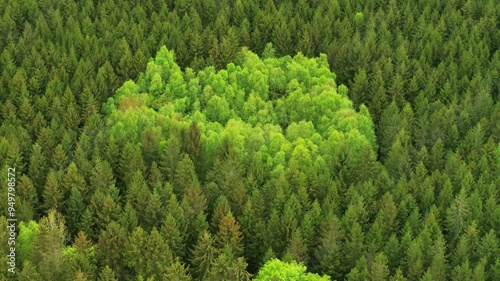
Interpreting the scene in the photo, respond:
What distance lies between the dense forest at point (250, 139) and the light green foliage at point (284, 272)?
0.67ft

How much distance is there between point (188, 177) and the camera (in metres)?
93.6

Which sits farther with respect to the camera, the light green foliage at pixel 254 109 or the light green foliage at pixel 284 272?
the light green foliage at pixel 254 109

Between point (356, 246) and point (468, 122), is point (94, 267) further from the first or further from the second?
point (468, 122)

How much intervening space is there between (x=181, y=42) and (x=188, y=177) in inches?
1391

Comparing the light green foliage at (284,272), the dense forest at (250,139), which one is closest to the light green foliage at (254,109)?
the dense forest at (250,139)

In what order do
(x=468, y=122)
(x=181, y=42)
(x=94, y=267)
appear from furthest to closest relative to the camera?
(x=181, y=42), (x=468, y=122), (x=94, y=267)

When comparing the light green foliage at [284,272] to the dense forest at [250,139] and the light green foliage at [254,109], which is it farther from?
the light green foliage at [254,109]

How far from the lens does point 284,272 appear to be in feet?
255

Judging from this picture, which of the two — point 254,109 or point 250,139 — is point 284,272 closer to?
point 250,139

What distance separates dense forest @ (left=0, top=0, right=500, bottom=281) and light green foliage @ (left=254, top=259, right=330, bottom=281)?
0.21m

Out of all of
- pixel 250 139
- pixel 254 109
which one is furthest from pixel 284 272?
pixel 254 109

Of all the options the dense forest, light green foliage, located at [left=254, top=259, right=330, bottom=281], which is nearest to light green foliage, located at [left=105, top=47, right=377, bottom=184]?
the dense forest

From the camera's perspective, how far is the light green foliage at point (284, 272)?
7775cm

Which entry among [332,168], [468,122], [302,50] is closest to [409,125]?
[468,122]
